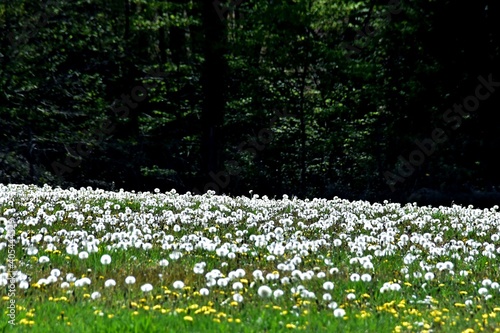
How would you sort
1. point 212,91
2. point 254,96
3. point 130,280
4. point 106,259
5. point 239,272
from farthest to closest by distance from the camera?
point 212,91, point 254,96, point 106,259, point 239,272, point 130,280

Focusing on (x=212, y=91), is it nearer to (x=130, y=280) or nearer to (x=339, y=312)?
(x=130, y=280)

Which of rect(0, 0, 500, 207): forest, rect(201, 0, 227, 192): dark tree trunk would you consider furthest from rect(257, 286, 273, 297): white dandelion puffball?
rect(201, 0, 227, 192): dark tree trunk

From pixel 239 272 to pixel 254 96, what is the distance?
22778 millimetres

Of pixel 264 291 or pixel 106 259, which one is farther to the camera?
pixel 106 259

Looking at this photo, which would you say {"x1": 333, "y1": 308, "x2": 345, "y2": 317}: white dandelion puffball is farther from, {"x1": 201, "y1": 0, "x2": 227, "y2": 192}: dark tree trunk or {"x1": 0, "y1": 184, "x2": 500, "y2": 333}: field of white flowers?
{"x1": 201, "y1": 0, "x2": 227, "y2": 192}: dark tree trunk

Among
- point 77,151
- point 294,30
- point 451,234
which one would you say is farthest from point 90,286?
point 77,151

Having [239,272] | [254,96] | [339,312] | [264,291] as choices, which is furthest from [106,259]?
[254,96]

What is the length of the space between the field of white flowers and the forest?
1441 centimetres

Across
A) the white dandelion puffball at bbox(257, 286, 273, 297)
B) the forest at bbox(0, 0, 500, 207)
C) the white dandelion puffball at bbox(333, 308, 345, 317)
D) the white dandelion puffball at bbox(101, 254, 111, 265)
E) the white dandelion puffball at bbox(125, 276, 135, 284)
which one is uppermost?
the forest at bbox(0, 0, 500, 207)

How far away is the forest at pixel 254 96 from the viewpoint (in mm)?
27016

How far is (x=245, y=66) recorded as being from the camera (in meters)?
30.2

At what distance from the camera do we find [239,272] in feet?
26.3

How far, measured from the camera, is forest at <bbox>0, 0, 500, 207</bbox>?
27016 mm

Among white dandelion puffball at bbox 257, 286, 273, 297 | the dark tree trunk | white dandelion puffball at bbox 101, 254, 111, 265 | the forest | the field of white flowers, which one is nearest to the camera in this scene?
the field of white flowers
